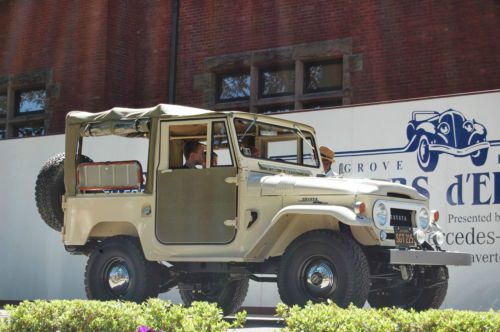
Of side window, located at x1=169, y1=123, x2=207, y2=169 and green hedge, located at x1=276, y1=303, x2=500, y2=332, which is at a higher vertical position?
side window, located at x1=169, y1=123, x2=207, y2=169

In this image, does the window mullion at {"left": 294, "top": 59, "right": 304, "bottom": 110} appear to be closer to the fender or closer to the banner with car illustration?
the banner with car illustration

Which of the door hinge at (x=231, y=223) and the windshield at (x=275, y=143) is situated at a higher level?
the windshield at (x=275, y=143)

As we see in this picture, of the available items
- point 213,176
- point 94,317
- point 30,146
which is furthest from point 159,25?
point 94,317

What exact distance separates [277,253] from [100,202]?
2247 millimetres

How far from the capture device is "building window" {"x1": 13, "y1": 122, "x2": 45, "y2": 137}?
18473 millimetres

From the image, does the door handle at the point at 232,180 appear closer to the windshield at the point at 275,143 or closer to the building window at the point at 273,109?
the windshield at the point at 275,143

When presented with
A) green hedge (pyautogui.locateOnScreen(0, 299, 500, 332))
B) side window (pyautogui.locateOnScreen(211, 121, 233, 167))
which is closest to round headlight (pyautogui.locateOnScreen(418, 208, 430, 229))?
side window (pyautogui.locateOnScreen(211, 121, 233, 167))

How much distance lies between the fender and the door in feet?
1.22

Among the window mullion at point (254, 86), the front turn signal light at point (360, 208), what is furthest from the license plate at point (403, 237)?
the window mullion at point (254, 86)

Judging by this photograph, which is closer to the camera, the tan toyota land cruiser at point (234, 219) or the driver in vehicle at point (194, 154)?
the tan toyota land cruiser at point (234, 219)

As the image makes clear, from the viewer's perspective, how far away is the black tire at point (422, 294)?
908 centimetres

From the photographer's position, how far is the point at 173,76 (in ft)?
56.3

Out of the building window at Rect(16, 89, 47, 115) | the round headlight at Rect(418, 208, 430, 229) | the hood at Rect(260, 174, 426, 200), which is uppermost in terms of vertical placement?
the building window at Rect(16, 89, 47, 115)

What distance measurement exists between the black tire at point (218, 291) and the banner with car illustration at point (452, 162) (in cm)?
195
